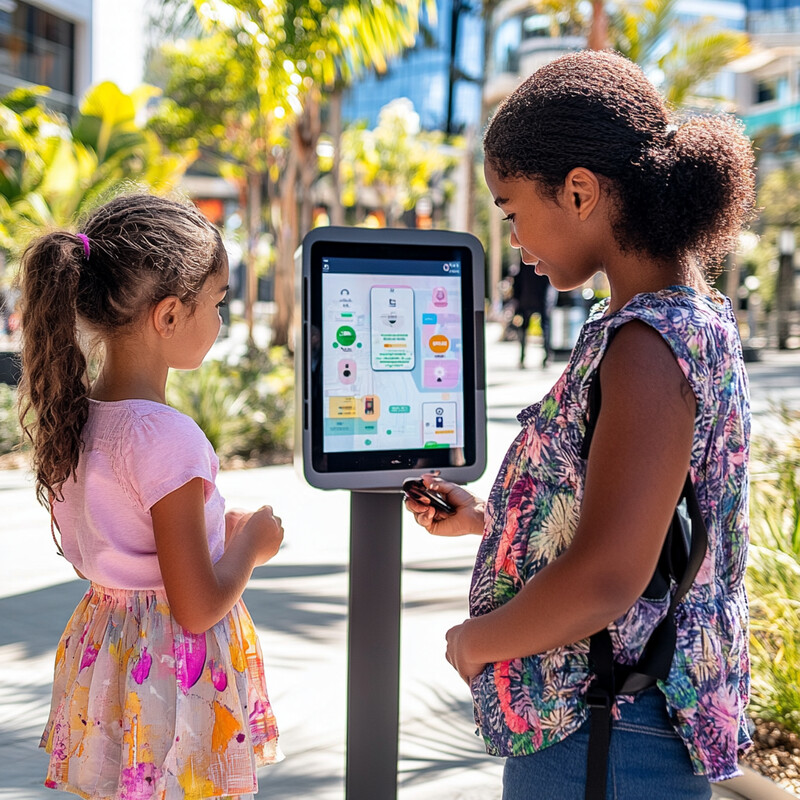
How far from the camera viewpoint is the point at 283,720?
12.7ft

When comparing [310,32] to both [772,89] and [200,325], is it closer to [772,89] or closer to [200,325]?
[200,325]

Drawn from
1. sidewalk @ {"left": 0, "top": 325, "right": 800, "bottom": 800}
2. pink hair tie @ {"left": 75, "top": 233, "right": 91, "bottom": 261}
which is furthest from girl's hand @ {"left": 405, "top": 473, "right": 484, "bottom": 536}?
pink hair tie @ {"left": 75, "top": 233, "right": 91, "bottom": 261}

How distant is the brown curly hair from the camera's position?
1.91 meters

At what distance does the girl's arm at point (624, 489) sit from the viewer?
1298mm

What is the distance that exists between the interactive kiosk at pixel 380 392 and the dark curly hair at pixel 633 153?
65cm

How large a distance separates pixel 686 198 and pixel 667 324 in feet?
0.71

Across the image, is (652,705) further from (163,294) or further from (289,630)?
(289,630)

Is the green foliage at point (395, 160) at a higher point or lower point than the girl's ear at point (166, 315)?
higher

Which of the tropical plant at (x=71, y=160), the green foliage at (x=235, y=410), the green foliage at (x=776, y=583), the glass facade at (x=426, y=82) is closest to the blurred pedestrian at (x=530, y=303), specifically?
the tropical plant at (x=71, y=160)

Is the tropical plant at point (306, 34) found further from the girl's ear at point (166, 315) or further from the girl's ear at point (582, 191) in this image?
the girl's ear at point (582, 191)

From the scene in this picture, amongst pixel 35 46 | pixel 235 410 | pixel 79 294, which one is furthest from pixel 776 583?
pixel 35 46

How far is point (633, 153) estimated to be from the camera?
4.75 feet

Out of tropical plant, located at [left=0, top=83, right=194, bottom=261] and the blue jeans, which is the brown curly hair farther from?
tropical plant, located at [left=0, top=83, right=194, bottom=261]

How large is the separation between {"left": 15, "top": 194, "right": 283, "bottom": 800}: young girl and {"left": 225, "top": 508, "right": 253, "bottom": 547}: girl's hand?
8 centimetres
